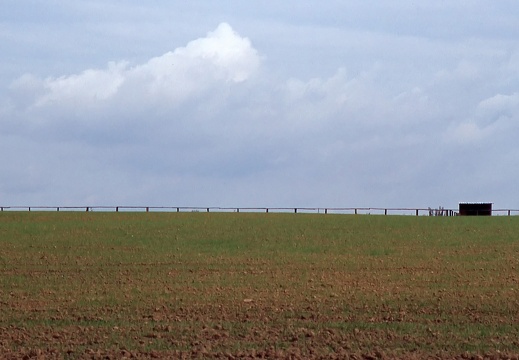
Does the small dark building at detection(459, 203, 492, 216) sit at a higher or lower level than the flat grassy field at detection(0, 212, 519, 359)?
higher

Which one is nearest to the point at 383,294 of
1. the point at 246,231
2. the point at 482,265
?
the point at 482,265

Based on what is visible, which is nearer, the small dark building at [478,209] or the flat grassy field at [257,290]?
the flat grassy field at [257,290]

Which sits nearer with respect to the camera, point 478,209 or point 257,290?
point 257,290

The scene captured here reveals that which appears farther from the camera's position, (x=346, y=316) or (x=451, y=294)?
(x=451, y=294)

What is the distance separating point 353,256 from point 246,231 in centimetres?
1037

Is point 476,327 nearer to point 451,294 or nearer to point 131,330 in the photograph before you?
point 451,294

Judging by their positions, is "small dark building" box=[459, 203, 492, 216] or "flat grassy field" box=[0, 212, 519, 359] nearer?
"flat grassy field" box=[0, 212, 519, 359]

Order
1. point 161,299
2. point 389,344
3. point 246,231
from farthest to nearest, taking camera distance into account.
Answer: point 246,231
point 161,299
point 389,344

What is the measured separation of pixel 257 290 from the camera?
2500 cm

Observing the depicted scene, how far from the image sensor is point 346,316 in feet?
68.0

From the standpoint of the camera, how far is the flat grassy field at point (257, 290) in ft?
57.3

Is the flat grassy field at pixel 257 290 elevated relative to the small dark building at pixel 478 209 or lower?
lower

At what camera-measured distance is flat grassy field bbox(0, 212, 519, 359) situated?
17.5 m

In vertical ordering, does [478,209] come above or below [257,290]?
above
